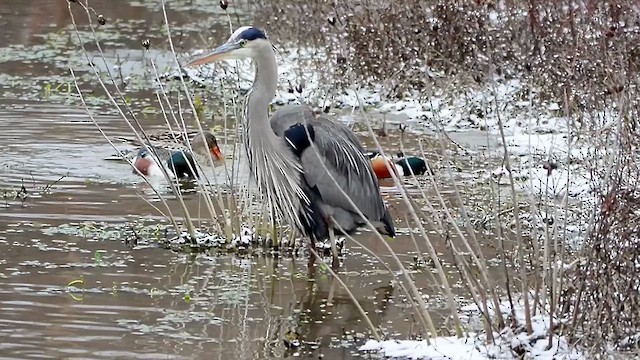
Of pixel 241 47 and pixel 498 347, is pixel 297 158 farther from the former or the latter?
pixel 498 347

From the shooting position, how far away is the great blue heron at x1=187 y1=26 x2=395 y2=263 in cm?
776

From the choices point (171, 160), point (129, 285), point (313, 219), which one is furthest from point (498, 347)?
point (171, 160)

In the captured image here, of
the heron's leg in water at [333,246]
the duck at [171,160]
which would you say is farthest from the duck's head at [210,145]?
the heron's leg in water at [333,246]

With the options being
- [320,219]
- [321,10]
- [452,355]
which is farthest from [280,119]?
[321,10]

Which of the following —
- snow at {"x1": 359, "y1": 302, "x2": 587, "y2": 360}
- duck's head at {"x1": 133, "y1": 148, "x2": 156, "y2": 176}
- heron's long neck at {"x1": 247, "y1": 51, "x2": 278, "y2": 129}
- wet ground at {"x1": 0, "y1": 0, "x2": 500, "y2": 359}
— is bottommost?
duck's head at {"x1": 133, "y1": 148, "x2": 156, "y2": 176}

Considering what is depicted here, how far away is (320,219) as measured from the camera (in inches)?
314

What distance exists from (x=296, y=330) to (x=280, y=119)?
2027 millimetres

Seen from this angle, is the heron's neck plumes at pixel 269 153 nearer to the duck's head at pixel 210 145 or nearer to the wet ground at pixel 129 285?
the wet ground at pixel 129 285

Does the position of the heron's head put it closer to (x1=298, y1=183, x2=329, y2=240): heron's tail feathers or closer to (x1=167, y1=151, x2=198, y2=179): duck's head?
(x1=298, y1=183, x2=329, y2=240): heron's tail feathers

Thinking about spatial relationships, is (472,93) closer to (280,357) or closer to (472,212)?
(472,212)

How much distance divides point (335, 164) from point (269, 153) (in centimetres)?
42

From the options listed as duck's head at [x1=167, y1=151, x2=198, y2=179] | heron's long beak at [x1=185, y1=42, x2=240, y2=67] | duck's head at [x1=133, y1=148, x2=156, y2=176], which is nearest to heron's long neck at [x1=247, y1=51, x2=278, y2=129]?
heron's long beak at [x1=185, y1=42, x2=240, y2=67]

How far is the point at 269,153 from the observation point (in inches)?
311

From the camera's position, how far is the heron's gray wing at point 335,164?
314 inches
